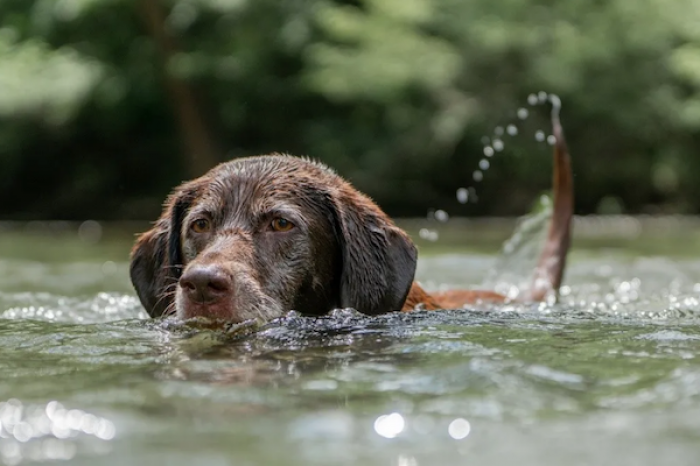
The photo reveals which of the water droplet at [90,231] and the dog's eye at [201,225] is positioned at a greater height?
the dog's eye at [201,225]

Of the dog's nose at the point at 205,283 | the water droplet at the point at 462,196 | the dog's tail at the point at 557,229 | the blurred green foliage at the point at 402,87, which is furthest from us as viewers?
the blurred green foliage at the point at 402,87

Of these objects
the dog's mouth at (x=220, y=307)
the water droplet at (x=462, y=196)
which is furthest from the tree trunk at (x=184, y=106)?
the dog's mouth at (x=220, y=307)

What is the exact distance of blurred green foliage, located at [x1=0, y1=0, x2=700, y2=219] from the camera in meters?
18.1

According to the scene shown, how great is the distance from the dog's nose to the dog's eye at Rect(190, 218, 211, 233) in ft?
2.00

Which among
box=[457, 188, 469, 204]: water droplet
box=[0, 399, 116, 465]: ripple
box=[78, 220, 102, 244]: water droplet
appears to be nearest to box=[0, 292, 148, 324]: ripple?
box=[0, 399, 116, 465]: ripple

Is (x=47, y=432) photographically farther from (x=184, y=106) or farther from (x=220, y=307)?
(x=184, y=106)

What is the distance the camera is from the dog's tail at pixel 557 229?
6.13 m

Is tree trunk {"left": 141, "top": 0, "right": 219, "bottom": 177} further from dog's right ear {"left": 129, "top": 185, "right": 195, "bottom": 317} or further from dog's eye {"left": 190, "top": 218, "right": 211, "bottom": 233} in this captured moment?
dog's eye {"left": 190, "top": 218, "right": 211, "bottom": 233}

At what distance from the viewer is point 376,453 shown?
7.63ft

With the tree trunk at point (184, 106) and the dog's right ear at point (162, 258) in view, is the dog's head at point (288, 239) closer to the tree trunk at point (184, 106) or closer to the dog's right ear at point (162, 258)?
the dog's right ear at point (162, 258)

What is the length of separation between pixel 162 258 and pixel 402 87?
13.6 m

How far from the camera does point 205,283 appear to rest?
3.96m

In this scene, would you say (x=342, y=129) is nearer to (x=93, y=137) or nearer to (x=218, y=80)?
(x=218, y=80)

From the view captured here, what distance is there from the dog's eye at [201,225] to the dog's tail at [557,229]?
2337mm
